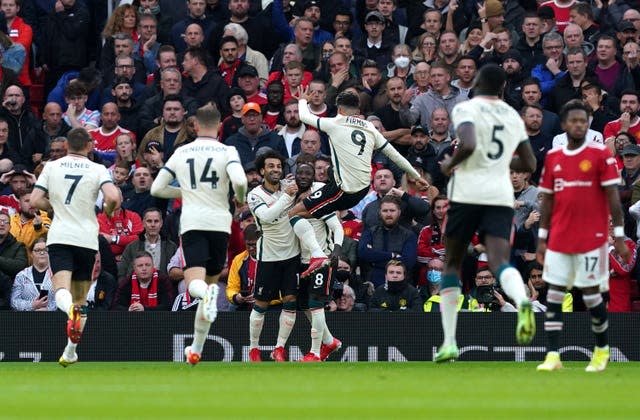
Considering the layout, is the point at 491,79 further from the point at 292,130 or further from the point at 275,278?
the point at 292,130

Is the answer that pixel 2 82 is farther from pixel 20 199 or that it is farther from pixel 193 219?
pixel 193 219

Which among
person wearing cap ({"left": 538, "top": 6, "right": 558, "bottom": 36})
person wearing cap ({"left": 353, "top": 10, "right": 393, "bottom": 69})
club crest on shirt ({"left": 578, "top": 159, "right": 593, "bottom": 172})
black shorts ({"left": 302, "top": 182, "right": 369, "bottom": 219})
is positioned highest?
person wearing cap ({"left": 538, "top": 6, "right": 558, "bottom": 36})

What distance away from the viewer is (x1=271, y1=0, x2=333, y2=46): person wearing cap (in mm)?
24422

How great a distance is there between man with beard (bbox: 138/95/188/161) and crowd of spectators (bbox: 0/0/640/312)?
0.03 meters

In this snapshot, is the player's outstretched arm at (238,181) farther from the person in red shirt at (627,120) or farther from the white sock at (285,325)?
the person in red shirt at (627,120)

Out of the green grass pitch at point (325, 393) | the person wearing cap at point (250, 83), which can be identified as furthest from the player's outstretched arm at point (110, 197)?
the person wearing cap at point (250, 83)

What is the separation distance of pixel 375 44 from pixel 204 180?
31.9 feet

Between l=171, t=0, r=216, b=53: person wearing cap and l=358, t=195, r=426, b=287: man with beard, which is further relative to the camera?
l=171, t=0, r=216, b=53: person wearing cap

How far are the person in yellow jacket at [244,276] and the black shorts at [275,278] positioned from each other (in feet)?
5.61

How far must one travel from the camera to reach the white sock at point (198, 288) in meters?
14.5

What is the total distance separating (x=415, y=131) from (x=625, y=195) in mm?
3188

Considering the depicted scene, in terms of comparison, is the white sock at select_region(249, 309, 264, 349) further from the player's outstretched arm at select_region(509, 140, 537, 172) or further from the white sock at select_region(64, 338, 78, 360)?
the player's outstretched arm at select_region(509, 140, 537, 172)

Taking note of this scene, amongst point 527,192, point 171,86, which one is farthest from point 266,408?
point 171,86

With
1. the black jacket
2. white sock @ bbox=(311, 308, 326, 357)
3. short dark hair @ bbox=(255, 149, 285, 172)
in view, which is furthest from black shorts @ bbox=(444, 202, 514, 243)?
the black jacket
